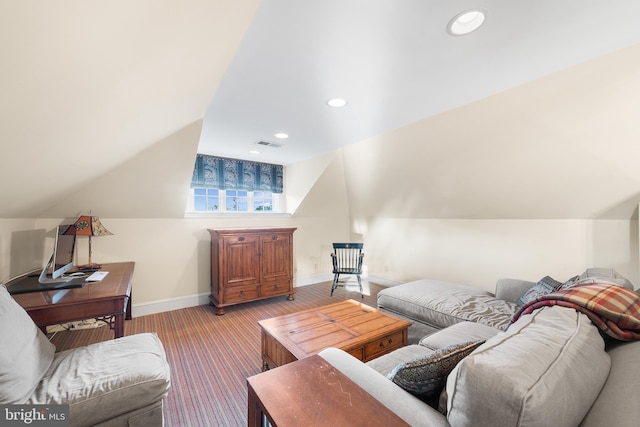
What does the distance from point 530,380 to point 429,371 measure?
1.21 feet

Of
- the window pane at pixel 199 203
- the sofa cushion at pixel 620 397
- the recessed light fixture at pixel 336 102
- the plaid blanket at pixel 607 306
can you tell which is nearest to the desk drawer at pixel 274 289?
the window pane at pixel 199 203

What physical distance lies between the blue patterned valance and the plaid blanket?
3991mm

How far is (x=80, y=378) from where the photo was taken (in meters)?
1.36

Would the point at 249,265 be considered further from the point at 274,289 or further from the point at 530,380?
the point at 530,380

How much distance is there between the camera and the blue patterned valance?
405 cm

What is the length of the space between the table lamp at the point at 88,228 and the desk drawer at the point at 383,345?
2981 mm

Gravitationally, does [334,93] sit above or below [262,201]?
above

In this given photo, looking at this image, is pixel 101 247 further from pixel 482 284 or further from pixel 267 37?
pixel 482 284

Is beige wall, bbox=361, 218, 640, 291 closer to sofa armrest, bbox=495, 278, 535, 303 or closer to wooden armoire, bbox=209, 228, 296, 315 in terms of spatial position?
sofa armrest, bbox=495, 278, 535, 303

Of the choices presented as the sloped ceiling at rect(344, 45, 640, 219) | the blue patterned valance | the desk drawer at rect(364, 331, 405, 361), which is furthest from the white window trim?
the desk drawer at rect(364, 331, 405, 361)

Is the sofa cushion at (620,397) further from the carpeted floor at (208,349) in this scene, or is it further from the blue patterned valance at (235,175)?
the blue patterned valance at (235,175)

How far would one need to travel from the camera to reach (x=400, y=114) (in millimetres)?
2607

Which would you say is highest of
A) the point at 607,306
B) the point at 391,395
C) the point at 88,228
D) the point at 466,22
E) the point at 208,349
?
the point at 466,22

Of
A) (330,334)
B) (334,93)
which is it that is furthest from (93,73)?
(330,334)
